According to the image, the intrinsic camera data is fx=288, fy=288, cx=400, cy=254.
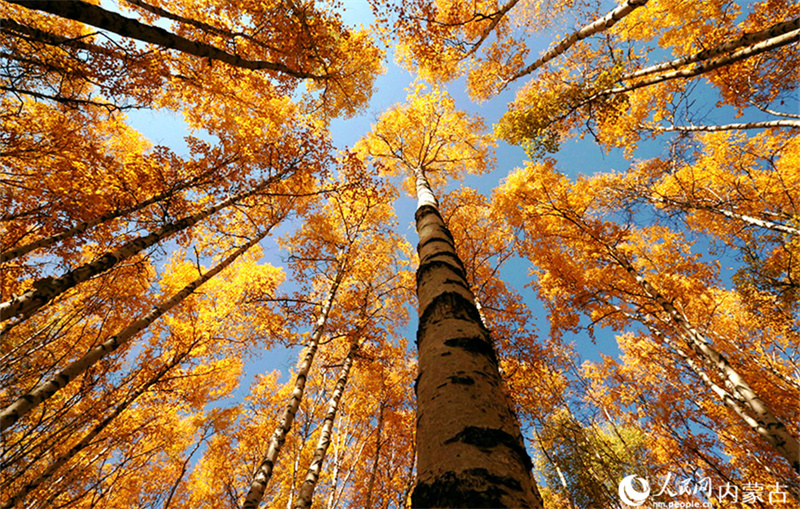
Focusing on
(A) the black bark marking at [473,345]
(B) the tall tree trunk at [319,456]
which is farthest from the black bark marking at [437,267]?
(B) the tall tree trunk at [319,456]

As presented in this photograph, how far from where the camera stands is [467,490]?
2.82 ft

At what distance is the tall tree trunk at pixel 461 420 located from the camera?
88 centimetres

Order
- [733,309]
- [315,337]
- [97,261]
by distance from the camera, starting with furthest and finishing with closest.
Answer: [733,309]
[315,337]
[97,261]

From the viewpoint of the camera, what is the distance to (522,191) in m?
9.44

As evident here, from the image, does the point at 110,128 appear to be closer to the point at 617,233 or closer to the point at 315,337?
the point at 315,337

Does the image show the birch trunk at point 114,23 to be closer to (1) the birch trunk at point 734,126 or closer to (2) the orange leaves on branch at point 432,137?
(2) the orange leaves on branch at point 432,137

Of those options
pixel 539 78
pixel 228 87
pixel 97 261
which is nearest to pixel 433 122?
pixel 539 78

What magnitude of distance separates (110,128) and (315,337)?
33.5 ft

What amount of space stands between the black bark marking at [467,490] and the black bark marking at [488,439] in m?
0.09

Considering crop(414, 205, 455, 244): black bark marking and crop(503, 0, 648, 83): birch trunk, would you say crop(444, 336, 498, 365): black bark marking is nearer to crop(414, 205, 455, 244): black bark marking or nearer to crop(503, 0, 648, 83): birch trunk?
crop(414, 205, 455, 244): black bark marking

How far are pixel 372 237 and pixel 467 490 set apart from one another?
368 inches

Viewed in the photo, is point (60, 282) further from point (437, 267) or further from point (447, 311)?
point (447, 311)

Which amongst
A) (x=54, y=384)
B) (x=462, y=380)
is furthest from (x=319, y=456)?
(x=462, y=380)

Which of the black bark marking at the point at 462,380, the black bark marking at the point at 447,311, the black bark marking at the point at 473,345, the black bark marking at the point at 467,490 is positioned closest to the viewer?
the black bark marking at the point at 467,490
